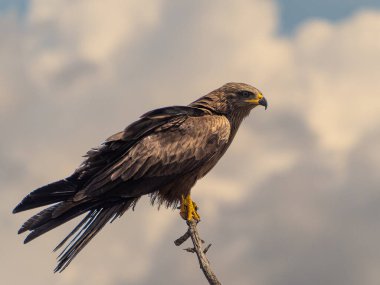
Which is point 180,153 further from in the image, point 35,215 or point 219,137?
point 35,215

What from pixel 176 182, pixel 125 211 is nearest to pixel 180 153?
pixel 176 182

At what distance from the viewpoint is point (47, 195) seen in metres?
10.0

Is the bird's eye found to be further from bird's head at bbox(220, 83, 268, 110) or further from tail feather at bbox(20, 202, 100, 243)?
tail feather at bbox(20, 202, 100, 243)

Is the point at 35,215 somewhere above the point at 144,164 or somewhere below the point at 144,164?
below

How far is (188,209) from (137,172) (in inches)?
39.5

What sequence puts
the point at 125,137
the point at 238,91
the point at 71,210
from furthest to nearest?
the point at 238,91
the point at 125,137
the point at 71,210

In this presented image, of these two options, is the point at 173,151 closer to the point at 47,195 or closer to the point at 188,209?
the point at 188,209

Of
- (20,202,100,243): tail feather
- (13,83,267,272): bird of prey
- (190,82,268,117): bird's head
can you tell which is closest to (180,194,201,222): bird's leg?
(13,83,267,272): bird of prey

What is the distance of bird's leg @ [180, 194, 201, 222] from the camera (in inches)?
406

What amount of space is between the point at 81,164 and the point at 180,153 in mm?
1605

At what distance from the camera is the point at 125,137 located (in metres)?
10.5

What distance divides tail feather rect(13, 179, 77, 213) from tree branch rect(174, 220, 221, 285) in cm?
185

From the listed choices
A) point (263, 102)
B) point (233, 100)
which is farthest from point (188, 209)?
point (263, 102)

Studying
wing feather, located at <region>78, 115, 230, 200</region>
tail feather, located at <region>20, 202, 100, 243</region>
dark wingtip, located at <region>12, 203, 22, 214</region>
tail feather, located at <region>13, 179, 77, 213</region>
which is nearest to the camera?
tail feather, located at <region>20, 202, 100, 243</region>
